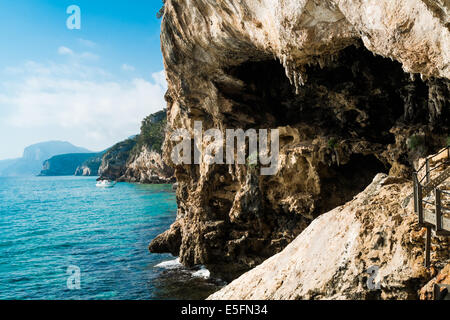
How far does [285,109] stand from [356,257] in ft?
51.9

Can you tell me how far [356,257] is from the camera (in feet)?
20.6

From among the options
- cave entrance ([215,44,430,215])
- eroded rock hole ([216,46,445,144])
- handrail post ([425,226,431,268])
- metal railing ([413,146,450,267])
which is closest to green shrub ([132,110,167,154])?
eroded rock hole ([216,46,445,144])

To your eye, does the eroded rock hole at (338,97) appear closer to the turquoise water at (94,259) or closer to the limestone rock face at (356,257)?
the limestone rock face at (356,257)

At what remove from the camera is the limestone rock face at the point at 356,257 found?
5.64m

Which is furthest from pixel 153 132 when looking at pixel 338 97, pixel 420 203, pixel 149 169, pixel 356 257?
pixel 420 203

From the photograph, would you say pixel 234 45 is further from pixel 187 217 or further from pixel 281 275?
pixel 187 217

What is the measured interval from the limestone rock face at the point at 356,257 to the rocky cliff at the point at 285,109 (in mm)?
4733

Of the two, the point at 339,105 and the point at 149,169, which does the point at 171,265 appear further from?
the point at 149,169

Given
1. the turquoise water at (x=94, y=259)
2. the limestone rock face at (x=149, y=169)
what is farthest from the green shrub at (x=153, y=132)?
the turquoise water at (x=94, y=259)

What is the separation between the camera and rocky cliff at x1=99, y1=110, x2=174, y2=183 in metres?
90.1

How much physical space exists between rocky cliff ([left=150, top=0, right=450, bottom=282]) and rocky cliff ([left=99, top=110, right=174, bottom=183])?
199ft

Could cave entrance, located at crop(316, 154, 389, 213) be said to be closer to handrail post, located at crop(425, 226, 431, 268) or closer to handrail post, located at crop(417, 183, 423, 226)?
handrail post, located at crop(417, 183, 423, 226)

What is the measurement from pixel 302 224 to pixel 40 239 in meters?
30.5
